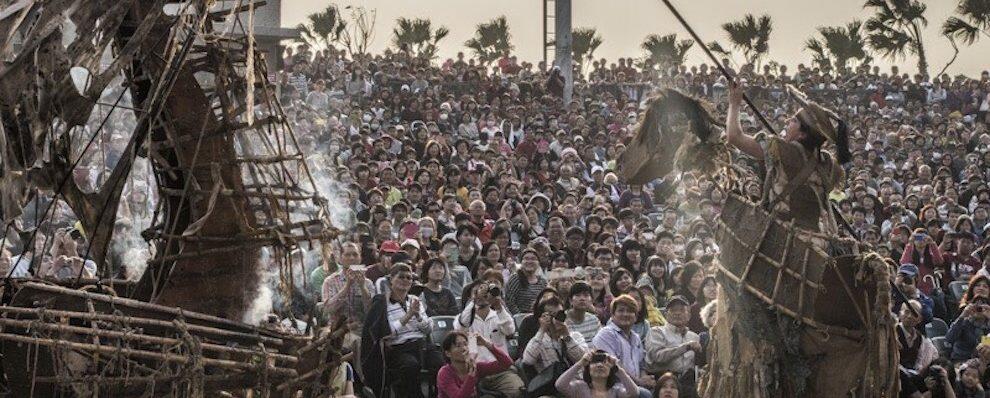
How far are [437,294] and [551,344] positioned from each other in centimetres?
155

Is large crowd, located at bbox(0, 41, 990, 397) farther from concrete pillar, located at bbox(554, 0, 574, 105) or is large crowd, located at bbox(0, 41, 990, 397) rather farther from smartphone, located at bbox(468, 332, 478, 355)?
concrete pillar, located at bbox(554, 0, 574, 105)

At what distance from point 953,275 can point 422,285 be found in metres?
8.30

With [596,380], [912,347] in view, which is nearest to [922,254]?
[912,347]

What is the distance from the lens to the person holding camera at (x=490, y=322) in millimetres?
14188

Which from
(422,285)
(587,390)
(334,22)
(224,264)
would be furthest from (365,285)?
(334,22)

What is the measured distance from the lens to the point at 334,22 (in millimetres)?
47219

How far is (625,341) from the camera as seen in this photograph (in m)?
14.5

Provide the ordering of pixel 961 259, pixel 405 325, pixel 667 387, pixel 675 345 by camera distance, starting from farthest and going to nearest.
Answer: pixel 961 259 → pixel 675 345 → pixel 405 325 → pixel 667 387

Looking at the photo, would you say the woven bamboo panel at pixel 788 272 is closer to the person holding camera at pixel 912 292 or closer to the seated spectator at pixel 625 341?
the seated spectator at pixel 625 341

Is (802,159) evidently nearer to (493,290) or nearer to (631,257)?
(493,290)

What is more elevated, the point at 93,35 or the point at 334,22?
the point at 334,22

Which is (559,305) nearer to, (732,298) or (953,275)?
(732,298)

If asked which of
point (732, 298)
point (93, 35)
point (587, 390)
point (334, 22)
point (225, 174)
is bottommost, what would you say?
point (587, 390)

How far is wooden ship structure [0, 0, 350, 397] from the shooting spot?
9.30m
